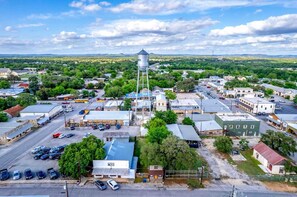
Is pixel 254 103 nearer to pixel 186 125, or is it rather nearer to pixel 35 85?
pixel 186 125

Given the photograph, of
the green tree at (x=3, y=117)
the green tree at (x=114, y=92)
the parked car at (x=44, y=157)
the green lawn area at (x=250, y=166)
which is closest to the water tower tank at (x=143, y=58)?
the parked car at (x=44, y=157)

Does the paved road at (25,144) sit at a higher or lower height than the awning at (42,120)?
lower

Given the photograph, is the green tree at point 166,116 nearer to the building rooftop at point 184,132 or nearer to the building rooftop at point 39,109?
the building rooftop at point 184,132

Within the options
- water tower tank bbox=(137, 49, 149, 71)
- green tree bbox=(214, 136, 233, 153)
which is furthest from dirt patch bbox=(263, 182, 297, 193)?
water tower tank bbox=(137, 49, 149, 71)

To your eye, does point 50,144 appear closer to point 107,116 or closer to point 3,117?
point 107,116

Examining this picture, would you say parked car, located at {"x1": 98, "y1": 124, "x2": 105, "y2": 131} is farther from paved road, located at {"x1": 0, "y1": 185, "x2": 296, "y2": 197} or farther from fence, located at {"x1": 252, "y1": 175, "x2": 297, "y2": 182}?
fence, located at {"x1": 252, "y1": 175, "x2": 297, "y2": 182}
